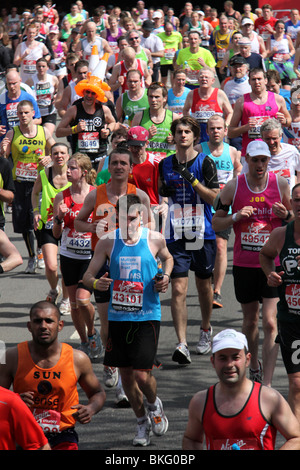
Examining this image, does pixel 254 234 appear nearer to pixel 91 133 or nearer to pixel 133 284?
pixel 133 284

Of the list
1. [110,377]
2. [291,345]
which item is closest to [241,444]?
[291,345]

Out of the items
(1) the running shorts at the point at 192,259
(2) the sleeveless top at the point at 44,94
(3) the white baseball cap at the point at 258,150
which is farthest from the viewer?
(2) the sleeveless top at the point at 44,94

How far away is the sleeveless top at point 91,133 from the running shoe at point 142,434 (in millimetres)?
5662

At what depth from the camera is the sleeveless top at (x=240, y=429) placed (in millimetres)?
4621

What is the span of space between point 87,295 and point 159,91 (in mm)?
3007

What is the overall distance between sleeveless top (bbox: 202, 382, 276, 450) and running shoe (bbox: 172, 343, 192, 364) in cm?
335

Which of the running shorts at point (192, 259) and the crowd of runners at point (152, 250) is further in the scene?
the running shorts at point (192, 259)

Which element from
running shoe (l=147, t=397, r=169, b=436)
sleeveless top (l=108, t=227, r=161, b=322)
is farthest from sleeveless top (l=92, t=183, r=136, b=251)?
running shoe (l=147, t=397, r=169, b=436)

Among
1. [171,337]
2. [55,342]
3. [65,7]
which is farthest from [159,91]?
[65,7]

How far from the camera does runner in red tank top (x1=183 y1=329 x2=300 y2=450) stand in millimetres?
4625

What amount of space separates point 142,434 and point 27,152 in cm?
544

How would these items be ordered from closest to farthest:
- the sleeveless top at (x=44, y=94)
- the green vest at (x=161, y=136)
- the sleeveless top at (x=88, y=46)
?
the green vest at (x=161, y=136)
the sleeveless top at (x=44, y=94)
the sleeveless top at (x=88, y=46)

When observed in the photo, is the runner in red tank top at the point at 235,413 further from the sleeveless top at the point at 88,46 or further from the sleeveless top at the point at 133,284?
the sleeveless top at the point at 88,46

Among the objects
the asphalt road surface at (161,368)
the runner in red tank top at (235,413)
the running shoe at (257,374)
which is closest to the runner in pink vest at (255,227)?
the running shoe at (257,374)
